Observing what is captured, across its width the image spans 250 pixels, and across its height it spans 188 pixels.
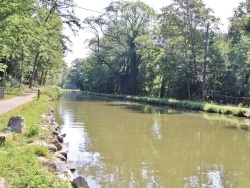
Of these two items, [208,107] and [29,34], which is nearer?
[29,34]

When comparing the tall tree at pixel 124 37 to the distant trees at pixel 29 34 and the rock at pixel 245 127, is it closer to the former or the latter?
the distant trees at pixel 29 34

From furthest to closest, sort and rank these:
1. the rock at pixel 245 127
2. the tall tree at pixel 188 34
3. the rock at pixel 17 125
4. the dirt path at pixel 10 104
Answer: the tall tree at pixel 188 34 < the rock at pixel 245 127 < the dirt path at pixel 10 104 < the rock at pixel 17 125

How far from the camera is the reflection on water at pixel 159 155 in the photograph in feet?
25.6

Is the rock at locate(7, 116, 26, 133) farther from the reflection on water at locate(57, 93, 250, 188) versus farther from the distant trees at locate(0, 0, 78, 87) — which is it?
the distant trees at locate(0, 0, 78, 87)

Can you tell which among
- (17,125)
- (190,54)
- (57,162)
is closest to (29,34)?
Answer: (17,125)

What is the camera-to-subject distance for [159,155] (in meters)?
10.4

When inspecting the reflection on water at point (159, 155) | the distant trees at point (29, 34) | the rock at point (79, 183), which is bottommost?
the reflection on water at point (159, 155)

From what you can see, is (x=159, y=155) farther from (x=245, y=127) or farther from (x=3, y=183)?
(x=245, y=127)

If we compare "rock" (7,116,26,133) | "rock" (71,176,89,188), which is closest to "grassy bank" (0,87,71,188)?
"rock" (71,176,89,188)

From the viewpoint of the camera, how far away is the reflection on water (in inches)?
308

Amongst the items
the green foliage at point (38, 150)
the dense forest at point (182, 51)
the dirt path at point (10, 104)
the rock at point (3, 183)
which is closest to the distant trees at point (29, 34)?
the dense forest at point (182, 51)

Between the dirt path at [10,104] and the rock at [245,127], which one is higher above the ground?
the dirt path at [10,104]

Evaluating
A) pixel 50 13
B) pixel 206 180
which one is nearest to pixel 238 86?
pixel 50 13

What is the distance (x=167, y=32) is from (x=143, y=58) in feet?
35.8
